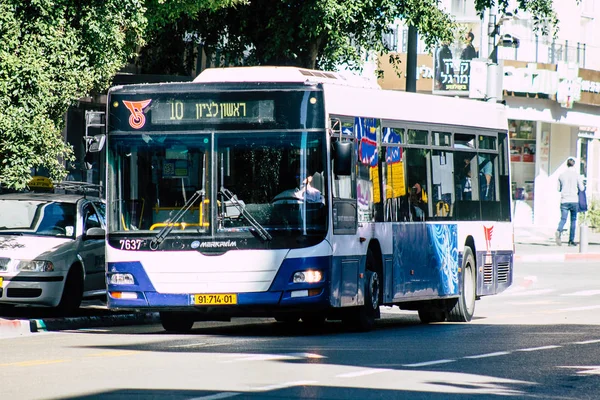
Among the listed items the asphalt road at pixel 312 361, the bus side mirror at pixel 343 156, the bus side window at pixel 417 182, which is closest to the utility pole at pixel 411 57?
the asphalt road at pixel 312 361

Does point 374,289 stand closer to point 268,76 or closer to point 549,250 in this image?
point 268,76

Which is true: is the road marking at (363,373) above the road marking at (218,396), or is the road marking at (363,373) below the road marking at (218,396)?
below

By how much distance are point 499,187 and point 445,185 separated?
2.14m

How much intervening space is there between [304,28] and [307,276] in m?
12.0

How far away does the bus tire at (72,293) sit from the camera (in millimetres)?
18141

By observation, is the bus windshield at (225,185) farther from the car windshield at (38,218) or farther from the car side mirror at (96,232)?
the car windshield at (38,218)

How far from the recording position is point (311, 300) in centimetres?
1514

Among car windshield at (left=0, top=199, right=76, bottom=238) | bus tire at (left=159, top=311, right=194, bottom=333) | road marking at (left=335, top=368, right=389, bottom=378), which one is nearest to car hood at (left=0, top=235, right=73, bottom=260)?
car windshield at (left=0, top=199, right=76, bottom=238)

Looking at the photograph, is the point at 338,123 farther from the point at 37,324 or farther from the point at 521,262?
the point at 521,262

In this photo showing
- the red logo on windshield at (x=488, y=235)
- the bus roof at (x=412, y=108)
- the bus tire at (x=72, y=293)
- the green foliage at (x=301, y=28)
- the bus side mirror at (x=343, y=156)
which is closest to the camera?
the bus side mirror at (x=343, y=156)

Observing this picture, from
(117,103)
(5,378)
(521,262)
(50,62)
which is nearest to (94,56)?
(50,62)

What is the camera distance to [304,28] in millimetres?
26516

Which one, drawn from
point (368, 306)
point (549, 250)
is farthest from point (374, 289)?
point (549, 250)

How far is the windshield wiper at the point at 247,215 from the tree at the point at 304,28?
34.4ft
